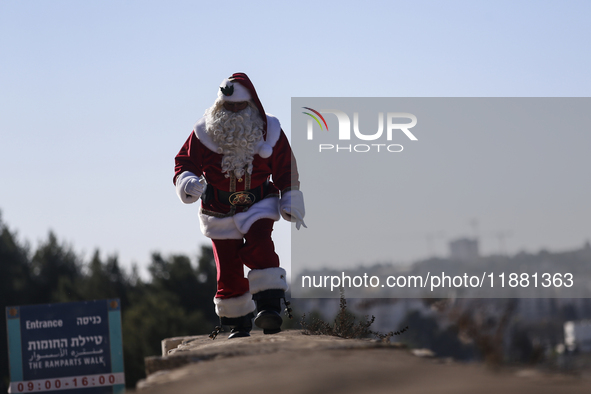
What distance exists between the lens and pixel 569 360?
128 inches

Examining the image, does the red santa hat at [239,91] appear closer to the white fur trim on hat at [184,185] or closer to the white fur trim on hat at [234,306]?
the white fur trim on hat at [184,185]

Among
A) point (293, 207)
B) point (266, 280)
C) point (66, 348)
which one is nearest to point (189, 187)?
point (293, 207)

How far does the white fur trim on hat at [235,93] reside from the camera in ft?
19.7

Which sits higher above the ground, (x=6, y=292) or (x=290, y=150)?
(x=290, y=150)

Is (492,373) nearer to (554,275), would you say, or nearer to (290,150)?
(290,150)

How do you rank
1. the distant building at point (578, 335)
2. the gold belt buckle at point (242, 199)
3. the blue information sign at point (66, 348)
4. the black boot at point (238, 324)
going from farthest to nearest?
1. the blue information sign at point (66, 348)
2. the black boot at point (238, 324)
3. the gold belt buckle at point (242, 199)
4. the distant building at point (578, 335)

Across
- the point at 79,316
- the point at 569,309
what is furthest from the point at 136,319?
the point at 569,309

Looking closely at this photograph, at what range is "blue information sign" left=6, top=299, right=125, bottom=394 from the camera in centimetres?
626

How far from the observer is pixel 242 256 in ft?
19.0

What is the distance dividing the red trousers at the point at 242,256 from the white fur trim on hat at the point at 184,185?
1.25 feet

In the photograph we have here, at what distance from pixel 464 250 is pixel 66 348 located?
11.1 feet

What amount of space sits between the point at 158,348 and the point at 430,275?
20.3 m

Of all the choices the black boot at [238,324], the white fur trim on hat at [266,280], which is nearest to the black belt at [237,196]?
the white fur trim on hat at [266,280]

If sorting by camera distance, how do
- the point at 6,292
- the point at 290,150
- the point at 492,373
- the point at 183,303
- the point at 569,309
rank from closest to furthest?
the point at 492,373 < the point at 569,309 < the point at 290,150 < the point at 183,303 < the point at 6,292
